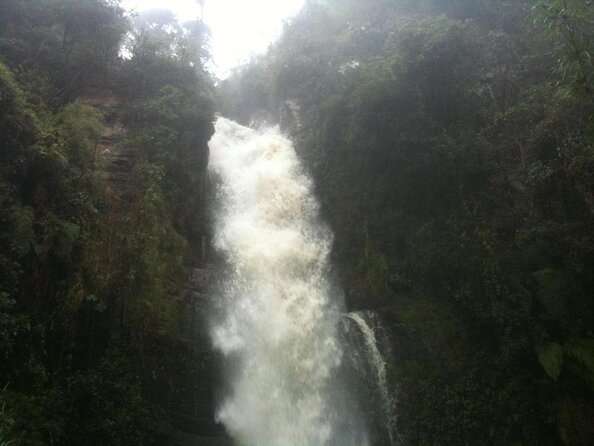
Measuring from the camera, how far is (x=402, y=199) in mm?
13734

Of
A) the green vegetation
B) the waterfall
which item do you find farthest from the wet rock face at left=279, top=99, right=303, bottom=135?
the waterfall

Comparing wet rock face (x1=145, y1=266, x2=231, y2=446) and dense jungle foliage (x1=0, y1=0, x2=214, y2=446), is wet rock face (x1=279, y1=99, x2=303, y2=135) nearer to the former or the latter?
dense jungle foliage (x1=0, y1=0, x2=214, y2=446)

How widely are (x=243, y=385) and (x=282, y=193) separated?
23.2 feet

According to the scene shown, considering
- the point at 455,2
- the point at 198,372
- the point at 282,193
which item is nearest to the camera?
the point at 198,372

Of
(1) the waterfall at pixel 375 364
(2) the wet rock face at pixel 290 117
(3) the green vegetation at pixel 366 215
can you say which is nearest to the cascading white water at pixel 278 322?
(1) the waterfall at pixel 375 364

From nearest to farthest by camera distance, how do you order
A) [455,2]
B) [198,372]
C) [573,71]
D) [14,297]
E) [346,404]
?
[14,297]
[573,71]
[198,372]
[346,404]
[455,2]

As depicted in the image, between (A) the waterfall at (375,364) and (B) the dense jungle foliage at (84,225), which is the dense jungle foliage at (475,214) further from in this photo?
(B) the dense jungle foliage at (84,225)

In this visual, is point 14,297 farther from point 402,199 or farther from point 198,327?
point 402,199

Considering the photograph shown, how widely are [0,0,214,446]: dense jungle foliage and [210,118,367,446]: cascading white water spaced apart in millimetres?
1487

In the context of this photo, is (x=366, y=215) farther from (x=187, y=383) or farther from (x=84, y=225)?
(x=84, y=225)

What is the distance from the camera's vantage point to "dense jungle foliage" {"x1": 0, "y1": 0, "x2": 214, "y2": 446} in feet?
24.9

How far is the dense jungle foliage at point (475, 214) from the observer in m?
9.83

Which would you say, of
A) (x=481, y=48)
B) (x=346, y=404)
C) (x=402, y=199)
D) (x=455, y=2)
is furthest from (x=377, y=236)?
(x=455, y=2)

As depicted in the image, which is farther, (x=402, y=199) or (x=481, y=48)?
(x=481, y=48)
